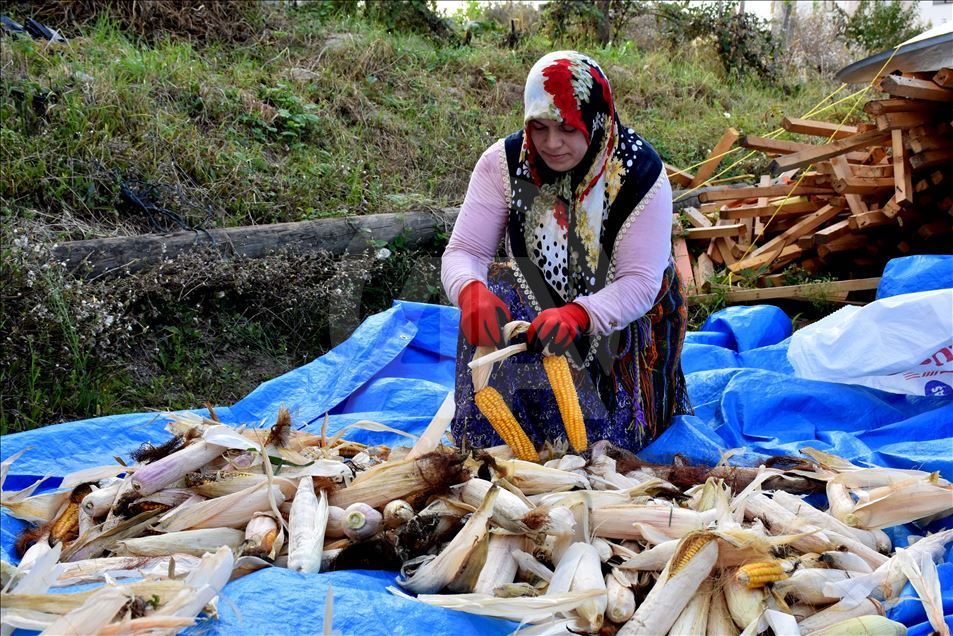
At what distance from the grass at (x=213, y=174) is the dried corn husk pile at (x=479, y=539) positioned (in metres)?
1.21

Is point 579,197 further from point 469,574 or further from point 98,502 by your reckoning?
point 98,502

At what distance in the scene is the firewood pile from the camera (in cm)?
472

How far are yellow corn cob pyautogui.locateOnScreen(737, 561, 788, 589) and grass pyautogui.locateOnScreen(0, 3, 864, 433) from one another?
2516 mm

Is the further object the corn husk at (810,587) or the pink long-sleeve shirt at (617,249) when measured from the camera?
the pink long-sleeve shirt at (617,249)

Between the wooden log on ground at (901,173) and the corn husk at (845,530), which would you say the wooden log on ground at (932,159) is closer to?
the wooden log on ground at (901,173)

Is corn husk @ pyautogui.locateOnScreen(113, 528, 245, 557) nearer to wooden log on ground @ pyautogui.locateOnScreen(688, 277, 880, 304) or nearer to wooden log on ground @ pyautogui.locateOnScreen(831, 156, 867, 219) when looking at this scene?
wooden log on ground @ pyautogui.locateOnScreen(688, 277, 880, 304)

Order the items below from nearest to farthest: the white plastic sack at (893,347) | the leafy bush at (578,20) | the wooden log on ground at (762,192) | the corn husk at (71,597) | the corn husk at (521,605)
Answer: the corn husk at (71,597) < the corn husk at (521,605) < the white plastic sack at (893,347) < the wooden log on ground at (762,192) < the leafy bush at (578,20)

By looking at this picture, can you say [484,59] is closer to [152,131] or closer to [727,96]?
[727,96]

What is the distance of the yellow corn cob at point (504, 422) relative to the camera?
260cm

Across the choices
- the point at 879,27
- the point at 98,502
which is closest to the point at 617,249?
the point at 98,502

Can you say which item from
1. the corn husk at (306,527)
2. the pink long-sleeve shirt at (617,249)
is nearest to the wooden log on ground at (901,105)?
the pink long-sleeve shirt at (617,249)

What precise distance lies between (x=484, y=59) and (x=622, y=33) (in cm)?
304

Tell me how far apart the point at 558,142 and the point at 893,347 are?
1649 mm

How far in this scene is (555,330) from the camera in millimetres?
2561
